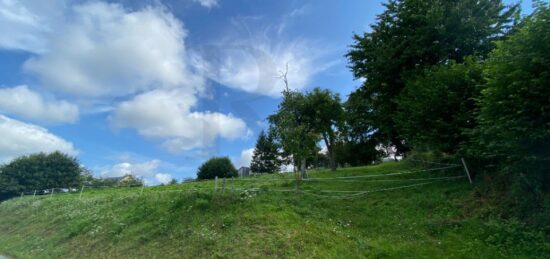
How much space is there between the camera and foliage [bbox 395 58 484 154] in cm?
1416

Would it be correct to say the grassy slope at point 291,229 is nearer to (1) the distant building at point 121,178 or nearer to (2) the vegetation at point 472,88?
(2) the vegetation at point 472,88

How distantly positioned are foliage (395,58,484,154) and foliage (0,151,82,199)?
5174 centimetres

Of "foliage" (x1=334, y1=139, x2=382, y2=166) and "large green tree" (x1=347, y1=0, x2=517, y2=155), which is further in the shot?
"foliage" (x1=334, y1=139, x2=382, y2=166)

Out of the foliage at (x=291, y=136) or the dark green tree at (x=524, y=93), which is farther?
the foliage at (x=291, y=136)

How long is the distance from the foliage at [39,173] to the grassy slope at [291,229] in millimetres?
36143

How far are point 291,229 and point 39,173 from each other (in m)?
50.8

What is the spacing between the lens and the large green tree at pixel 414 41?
1784cm

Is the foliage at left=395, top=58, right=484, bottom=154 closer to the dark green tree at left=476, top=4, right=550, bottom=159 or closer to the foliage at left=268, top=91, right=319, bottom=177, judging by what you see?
the dark green tree at left=476, top=4, right=550, bottom=159

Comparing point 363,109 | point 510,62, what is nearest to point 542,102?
point 510,62

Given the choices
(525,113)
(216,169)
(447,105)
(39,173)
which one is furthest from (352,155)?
(39,173)

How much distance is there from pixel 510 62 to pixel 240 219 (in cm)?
958

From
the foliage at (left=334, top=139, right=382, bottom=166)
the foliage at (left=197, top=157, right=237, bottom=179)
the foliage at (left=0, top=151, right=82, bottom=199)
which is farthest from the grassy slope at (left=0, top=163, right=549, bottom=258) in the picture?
the foliage at (left=0, top=151, right=82, bottom=199)

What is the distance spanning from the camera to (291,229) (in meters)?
11.1

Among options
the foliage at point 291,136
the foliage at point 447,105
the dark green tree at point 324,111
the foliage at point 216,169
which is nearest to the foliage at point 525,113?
the foliage at point 447,105
